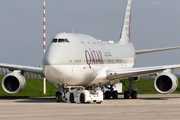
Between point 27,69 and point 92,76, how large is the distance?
18.6 ft

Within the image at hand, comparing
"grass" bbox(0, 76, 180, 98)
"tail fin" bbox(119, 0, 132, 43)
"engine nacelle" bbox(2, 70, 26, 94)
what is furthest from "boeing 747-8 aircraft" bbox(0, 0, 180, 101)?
"grass" bbox(0, 76, 180, 98)

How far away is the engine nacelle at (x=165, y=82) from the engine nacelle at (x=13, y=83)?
34.1 feet

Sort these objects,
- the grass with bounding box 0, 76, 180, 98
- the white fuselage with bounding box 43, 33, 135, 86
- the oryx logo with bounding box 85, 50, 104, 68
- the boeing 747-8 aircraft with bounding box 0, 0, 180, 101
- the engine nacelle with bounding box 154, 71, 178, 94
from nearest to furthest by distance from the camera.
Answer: the white fuselage with bounding box 43, 33, 135, 86 → the boeing 747-8 aircraft with bounding box 0, 0, 180, 101 → the oryx logo with bounding box 85, 50, 104, 68 → the engine nacelle with bounding box 154, 71, 178, 94 → the grass with bounding box 0, 76, 180, 98

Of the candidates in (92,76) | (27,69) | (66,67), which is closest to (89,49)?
(92,76)

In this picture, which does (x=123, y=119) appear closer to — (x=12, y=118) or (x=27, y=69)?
(x=12, y=118)

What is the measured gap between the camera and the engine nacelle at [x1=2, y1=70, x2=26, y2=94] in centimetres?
2975

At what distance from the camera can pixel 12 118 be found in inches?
601

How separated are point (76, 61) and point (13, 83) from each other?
7.10 m

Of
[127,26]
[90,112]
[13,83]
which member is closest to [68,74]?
[13,83]

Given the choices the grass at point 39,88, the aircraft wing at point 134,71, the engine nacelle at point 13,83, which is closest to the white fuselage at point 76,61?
the aircraft wing at point 134,71

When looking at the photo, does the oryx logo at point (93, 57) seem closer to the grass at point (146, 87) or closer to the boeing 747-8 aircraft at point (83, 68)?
the boeing 747-8 aircraft at point (83, 68)

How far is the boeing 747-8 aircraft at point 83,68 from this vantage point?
82.1 ft

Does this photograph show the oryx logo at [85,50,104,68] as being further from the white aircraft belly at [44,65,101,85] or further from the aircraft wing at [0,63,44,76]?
the aircraft wing at [0,63,44,76]

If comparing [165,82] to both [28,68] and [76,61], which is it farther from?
[28,68]
